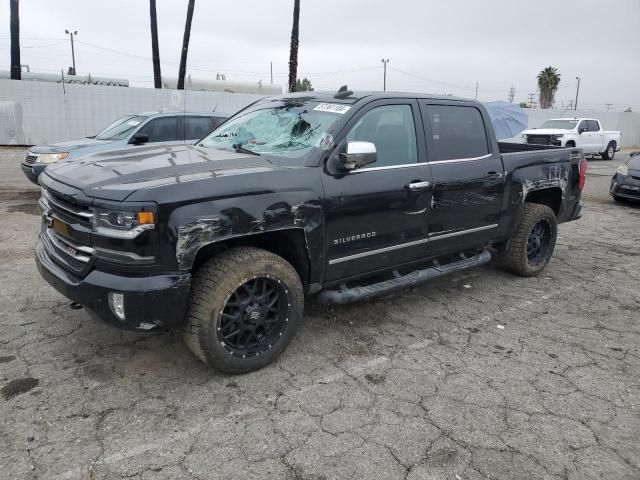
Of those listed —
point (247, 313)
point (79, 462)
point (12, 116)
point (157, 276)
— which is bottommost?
point (79, 462)

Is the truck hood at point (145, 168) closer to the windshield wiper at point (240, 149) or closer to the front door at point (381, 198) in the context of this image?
the windshield wiper at point (240, 149)

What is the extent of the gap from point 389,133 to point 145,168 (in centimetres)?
192

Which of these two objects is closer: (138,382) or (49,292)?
(138,382)

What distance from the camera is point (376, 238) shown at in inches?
153

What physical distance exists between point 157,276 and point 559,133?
20.7 m

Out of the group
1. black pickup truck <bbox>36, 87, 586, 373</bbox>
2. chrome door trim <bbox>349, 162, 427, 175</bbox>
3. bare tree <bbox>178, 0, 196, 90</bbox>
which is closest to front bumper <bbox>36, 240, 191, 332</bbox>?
black pickup truck <bbox>36, 87, 586, 373</bbox>

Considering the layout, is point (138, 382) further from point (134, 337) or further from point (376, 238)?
point (376, 238)

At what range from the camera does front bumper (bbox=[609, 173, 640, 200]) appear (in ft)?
34.3

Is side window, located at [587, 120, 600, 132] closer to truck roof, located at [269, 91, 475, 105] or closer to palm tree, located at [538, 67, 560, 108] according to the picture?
truck roof, located at [269, 91, 475, 105]

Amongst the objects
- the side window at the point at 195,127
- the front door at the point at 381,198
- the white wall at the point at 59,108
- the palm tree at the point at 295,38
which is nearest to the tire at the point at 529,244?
the front door at the point at 381,198

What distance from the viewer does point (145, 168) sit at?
3.20 meters

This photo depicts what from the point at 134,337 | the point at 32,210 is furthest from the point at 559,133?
the point at 134,337

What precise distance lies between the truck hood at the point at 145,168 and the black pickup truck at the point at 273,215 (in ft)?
0.05

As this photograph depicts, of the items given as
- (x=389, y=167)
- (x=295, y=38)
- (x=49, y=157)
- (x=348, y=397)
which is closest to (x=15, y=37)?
(x=295, y=38)
